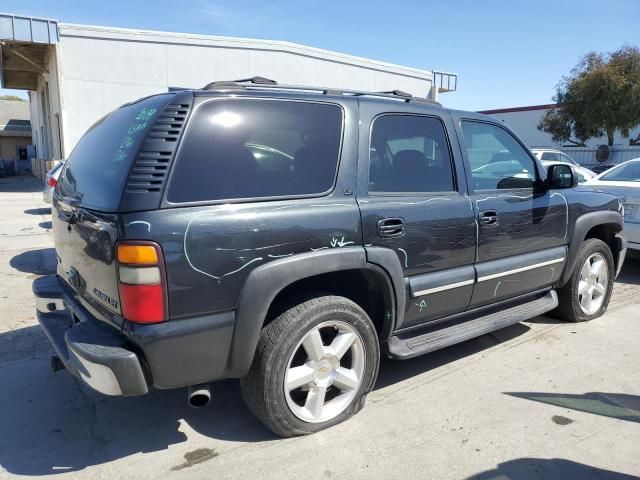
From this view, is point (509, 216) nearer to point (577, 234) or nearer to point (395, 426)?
point (577, 234)

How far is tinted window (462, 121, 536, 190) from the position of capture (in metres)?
3.76

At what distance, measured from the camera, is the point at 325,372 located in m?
2.91

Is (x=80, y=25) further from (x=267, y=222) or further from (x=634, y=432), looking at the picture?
(x=634, y=432)

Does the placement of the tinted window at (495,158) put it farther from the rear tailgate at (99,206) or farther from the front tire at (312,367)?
the rear tailgate at (99,206)

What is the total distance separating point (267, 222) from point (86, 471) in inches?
62.5

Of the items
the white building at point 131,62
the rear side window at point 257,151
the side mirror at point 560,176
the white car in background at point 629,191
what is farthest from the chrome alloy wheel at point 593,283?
the white building at point 131,62

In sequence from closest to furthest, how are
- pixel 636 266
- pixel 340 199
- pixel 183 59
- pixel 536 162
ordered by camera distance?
pixel 340 199
pixel 536 162
pixel 636 266
pixel 183 59

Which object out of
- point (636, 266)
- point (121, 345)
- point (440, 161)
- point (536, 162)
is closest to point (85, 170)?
point (121, 345)

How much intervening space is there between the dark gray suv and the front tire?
0.03 ft

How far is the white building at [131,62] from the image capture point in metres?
15.4

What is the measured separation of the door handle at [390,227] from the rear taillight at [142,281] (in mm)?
1296

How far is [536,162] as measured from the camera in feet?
13.7

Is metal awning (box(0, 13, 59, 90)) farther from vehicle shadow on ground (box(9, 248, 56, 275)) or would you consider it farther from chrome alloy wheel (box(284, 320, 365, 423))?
chrome alloy wheel (box(284, 320, 365, 423))

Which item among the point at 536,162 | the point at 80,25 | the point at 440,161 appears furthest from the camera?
the point at 80,25
